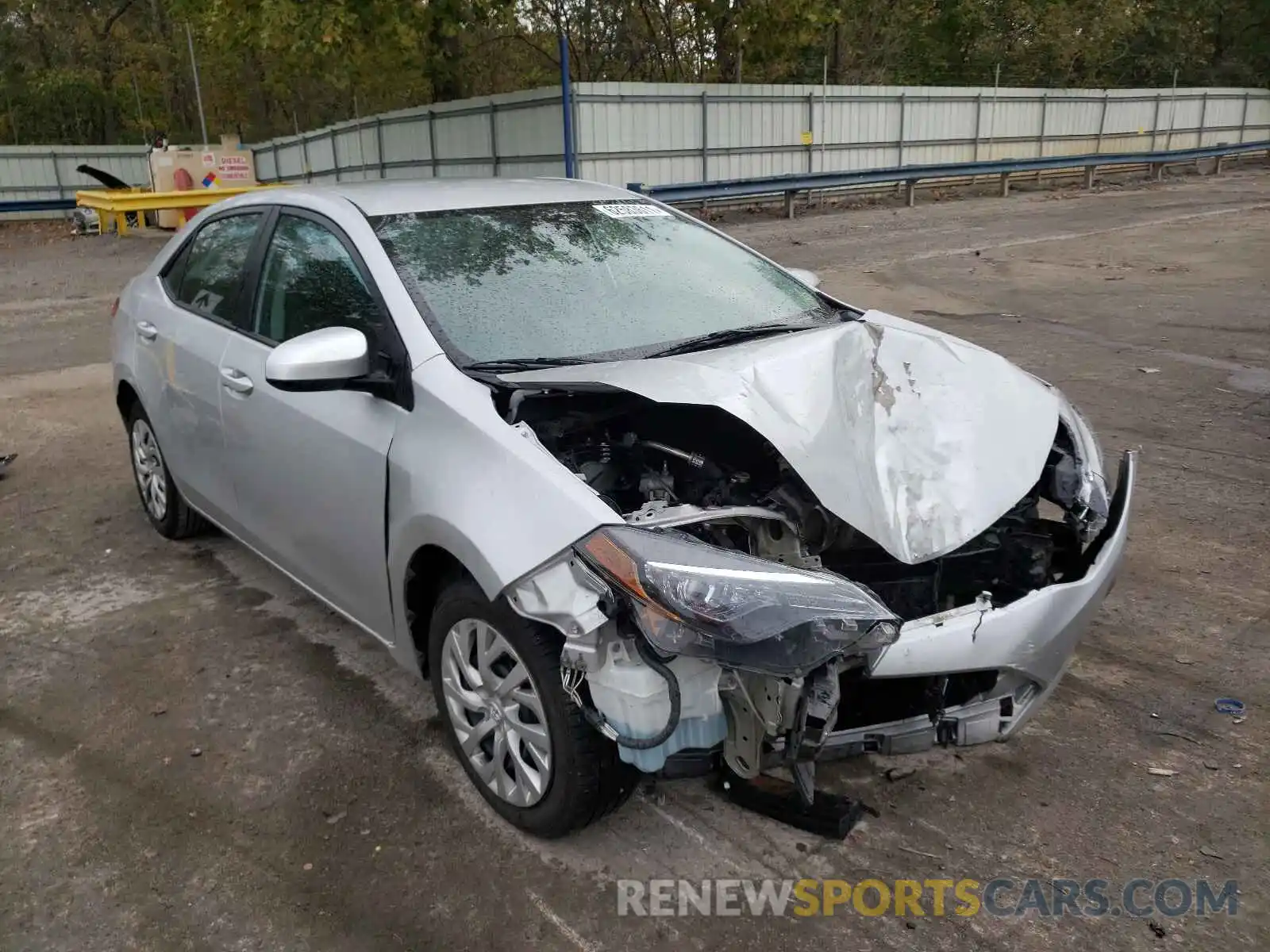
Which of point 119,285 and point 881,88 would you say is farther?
point 881,88

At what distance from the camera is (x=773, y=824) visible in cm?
292

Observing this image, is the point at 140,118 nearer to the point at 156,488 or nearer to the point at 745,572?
the point at 156,488

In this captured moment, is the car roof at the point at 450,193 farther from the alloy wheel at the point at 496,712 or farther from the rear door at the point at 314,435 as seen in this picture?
the alloy wheel at the point at 496,712

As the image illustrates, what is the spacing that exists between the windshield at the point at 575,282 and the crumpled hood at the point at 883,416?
251mm

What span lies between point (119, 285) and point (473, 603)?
13636 millimetres

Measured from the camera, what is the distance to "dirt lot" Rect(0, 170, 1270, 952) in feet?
8.54

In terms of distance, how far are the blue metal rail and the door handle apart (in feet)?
71.4

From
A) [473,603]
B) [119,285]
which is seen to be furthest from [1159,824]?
[119,285]

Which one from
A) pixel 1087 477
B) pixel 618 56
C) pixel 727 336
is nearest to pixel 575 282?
pixel 727 336

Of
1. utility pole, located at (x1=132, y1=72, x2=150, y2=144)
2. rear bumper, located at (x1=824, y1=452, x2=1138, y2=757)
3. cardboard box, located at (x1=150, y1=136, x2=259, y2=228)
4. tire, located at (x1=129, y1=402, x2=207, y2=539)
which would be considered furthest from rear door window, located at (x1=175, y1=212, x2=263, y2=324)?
utility pole, located at (x1=132, y1=72, x2=150, y2=144)

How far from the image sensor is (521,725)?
2.75 meters

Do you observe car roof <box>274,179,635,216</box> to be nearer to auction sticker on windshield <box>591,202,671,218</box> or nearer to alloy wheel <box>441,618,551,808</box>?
auction sticker on windshield <box>591,202,671,218</box>

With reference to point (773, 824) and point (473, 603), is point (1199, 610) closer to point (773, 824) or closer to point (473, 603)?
point (773, 824)

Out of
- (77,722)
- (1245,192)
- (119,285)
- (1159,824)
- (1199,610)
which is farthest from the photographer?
(1245,192)
